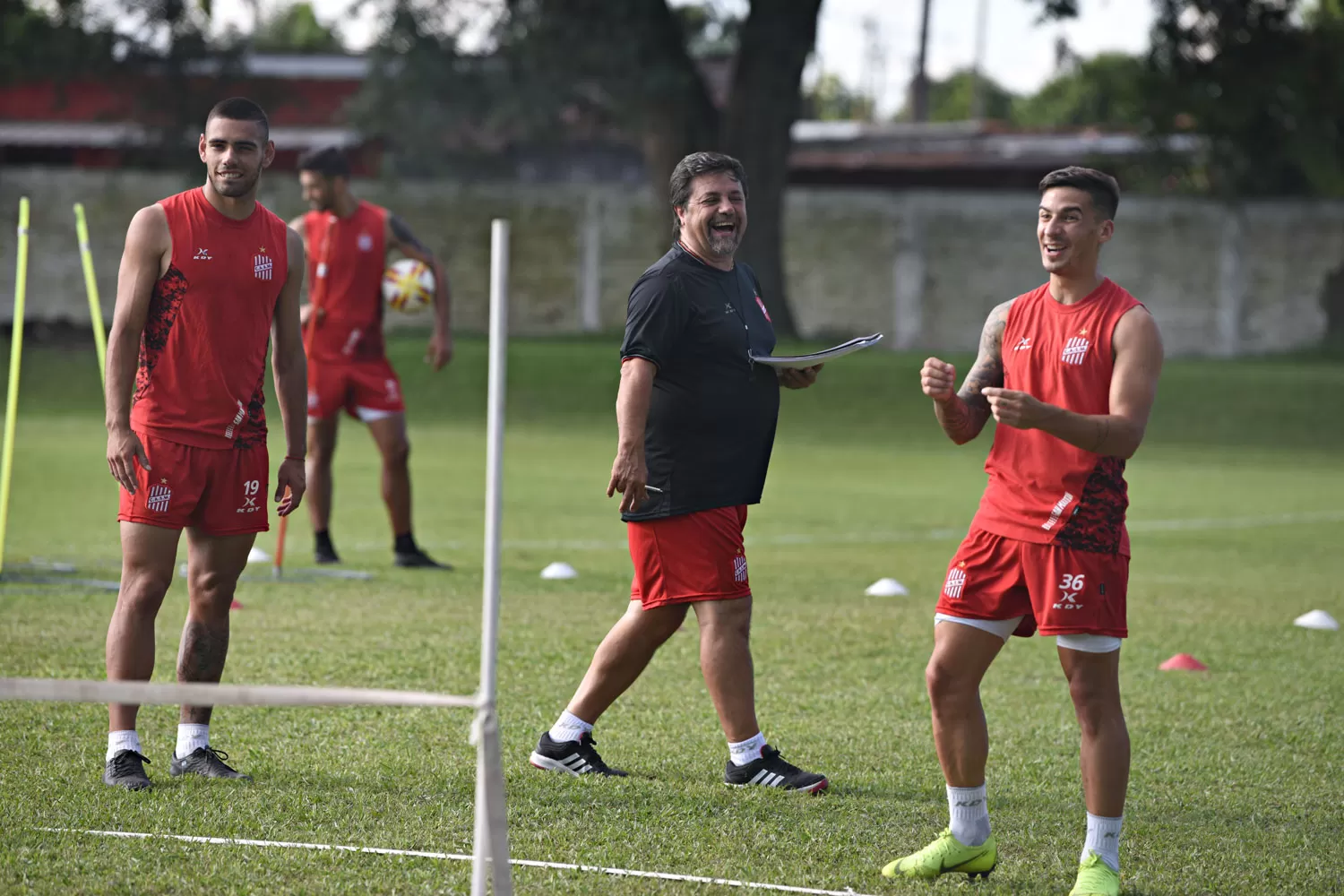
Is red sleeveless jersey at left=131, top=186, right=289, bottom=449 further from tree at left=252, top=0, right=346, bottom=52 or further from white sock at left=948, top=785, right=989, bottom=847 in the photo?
tree at left=252, top=0, right=346, bottom=52

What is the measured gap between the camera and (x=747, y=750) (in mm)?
5719

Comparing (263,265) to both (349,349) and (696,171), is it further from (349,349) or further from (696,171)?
(349,349)

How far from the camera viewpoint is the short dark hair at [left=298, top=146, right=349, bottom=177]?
1055 centimetres

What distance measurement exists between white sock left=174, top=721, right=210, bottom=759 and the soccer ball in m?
5.62

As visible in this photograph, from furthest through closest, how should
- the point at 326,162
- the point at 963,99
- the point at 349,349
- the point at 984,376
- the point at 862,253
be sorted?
the point at 963,99 < the point at 862,253 < the point at 349,349 < the point at 326,162 < the point at 984,376

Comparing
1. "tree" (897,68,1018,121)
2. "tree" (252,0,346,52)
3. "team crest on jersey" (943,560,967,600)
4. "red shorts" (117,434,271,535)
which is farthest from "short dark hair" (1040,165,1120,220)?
"tree" (897,68,1018,121)

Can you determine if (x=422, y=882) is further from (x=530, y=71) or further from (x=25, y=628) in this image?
(x=530, y=71)

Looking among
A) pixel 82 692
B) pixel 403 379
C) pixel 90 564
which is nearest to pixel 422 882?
pixel 82 692

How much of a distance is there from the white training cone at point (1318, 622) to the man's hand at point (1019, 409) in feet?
18.8

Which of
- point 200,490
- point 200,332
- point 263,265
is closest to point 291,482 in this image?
point 200,490

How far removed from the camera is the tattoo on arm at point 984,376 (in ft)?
16.3

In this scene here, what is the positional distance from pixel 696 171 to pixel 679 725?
7.18ft

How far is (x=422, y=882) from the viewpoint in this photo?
14.8 feet

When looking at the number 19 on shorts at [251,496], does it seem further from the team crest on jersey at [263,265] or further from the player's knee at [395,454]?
the player's knee at [395,454]
